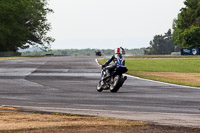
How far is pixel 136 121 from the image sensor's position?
912 cm

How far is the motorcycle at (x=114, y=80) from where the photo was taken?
1755 cm

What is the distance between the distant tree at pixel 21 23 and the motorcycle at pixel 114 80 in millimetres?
75263

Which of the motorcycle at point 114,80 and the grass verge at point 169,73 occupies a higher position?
the motorcycle at point 114,80

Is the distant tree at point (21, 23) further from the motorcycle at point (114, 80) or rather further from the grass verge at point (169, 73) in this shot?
the motorcycle at point (114, 80)

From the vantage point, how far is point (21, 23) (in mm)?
108312

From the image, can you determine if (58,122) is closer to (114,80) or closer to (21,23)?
(114,80)

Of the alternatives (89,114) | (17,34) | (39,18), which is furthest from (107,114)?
(39,18)

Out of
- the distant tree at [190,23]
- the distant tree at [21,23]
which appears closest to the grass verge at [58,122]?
the distant tree at [21,23]

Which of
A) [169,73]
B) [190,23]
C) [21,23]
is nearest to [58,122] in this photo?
[169,73]

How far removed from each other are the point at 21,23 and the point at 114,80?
92.7m

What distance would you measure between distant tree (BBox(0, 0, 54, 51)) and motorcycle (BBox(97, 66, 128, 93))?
7526cm

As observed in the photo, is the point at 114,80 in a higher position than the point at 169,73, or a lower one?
higher

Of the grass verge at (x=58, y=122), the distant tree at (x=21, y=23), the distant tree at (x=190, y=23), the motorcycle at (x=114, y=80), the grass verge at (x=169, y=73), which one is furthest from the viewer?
the distant tree at (x=190, y=23)

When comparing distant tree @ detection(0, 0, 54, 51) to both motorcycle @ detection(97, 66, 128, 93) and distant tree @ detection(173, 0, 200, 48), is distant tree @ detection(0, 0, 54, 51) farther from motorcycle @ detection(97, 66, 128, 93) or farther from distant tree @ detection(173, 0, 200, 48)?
motorcycle @ detection(97, 66, 128, 93)
